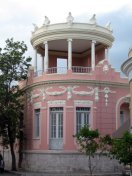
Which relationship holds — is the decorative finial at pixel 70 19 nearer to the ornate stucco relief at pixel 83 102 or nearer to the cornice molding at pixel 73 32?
the cornice molding at pixel 73 32

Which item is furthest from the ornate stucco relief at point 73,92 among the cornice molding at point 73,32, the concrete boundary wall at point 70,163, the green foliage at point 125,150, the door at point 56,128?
the green foliage at point 125,150

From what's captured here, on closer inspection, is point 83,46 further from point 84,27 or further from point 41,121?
point 41,121

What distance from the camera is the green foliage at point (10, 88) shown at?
1212 inches

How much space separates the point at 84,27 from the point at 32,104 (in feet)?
22.3

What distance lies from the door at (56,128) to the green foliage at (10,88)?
267cm

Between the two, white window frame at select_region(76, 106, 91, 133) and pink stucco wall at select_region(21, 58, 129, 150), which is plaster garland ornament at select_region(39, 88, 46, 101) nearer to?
pink stucco wall at select_region(21, 58, 129, 150)

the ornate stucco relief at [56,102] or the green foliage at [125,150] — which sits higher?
the ornate stucco relief at [56,102]

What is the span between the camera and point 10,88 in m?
31.7

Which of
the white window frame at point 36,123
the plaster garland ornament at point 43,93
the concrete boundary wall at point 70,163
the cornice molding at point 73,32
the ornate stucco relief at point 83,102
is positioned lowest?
the concrete boundary wall at point 70,163

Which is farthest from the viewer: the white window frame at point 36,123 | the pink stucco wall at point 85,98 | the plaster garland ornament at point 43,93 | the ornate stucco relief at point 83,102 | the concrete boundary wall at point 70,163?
the white window frame at point 36,123

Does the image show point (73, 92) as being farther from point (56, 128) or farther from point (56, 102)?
point (56, 128)

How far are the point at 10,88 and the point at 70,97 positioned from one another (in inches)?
190

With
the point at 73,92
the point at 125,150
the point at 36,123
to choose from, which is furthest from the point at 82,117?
the point at 125,150

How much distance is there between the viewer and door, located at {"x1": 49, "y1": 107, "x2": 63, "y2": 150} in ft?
98.6
